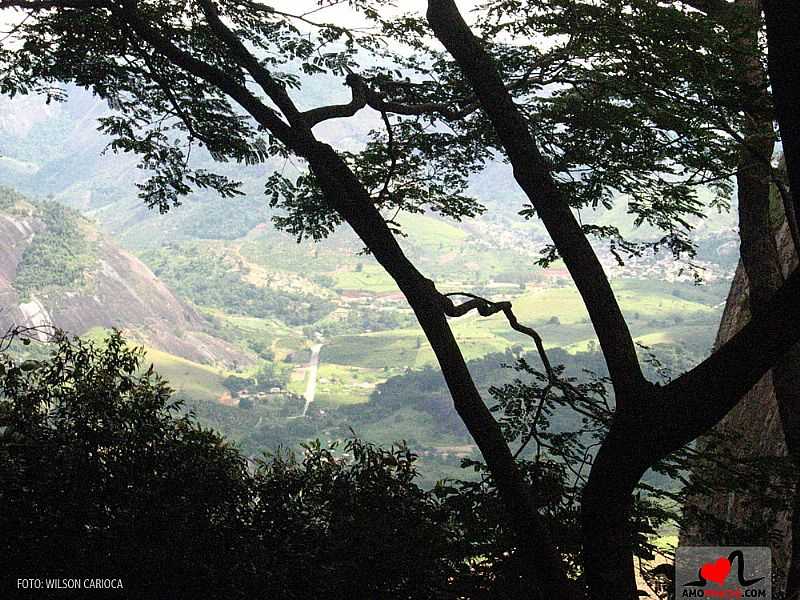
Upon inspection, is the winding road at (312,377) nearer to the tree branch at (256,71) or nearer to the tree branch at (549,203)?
the tree branch at (256,71)

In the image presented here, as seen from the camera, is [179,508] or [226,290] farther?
[226,290]

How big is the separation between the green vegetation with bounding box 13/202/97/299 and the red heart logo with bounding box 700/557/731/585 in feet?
213

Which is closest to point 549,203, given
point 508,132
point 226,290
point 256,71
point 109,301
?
point 508,132

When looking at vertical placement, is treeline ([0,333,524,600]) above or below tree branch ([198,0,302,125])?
below

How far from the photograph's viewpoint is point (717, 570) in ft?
11.0

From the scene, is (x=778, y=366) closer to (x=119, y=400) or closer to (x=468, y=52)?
(x=468, y=52)

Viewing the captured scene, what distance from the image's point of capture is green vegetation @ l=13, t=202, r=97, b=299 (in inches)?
2500

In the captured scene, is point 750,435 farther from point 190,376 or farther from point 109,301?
point 109,301

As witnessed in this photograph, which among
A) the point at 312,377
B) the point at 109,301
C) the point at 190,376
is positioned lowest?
the point at 190,376

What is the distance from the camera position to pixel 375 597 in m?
3.21

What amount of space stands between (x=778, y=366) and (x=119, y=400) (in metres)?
2.94

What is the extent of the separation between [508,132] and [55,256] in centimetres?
7158

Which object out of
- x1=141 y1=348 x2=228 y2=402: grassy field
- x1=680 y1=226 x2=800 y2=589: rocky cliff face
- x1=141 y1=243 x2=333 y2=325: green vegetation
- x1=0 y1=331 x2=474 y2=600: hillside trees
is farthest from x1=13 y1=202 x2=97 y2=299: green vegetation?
x1=0 y1=331 x2=474 y2=600: hillside trees

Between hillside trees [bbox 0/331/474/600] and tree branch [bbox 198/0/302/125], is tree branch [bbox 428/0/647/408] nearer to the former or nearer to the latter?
tree branch [bbox 198/0/302/125]
